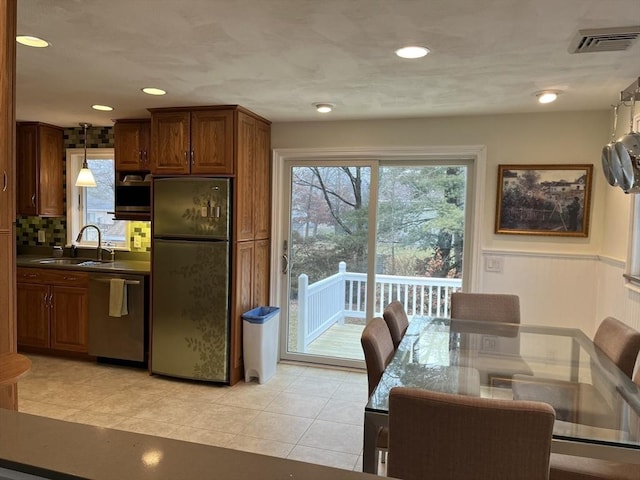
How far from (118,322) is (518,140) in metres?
3.79

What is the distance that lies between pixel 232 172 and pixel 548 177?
2.56 m

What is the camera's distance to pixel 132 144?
439 cm

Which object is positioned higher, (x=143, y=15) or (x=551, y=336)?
(x=143, y=15)

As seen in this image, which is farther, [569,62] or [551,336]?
[551,336]

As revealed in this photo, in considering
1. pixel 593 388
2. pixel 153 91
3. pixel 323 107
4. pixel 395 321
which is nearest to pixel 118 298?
pixel 153 91

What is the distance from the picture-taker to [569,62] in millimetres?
2486

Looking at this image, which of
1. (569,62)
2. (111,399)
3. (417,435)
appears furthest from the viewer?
(111,399)

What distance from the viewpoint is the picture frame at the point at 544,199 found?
368cm

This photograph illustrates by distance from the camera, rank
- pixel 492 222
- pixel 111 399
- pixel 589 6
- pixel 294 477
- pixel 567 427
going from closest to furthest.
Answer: pixel 294 477
pixel 567 427
pixel 589 6
pixel 111 399
pixel 492 222

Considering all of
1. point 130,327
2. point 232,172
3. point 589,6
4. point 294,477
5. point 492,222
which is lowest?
point 130,327

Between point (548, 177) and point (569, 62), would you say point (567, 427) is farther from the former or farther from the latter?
point (548, 177)

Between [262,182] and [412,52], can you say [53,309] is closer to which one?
[262,182]

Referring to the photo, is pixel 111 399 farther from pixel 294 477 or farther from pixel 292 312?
pixel 294 477

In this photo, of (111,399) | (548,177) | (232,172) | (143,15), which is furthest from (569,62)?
(111,399)
